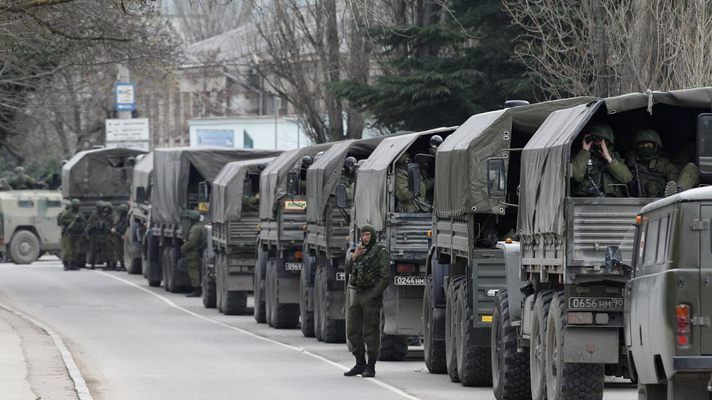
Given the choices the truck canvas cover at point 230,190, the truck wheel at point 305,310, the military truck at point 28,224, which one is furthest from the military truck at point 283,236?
the military truck at point 28,224

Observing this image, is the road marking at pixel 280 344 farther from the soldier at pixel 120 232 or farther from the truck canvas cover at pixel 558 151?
the soldier at pixel 120 232

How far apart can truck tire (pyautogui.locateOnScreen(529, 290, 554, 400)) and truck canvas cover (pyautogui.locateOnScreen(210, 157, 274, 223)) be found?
1813 cm

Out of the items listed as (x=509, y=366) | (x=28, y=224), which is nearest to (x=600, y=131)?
(x=509, y=366)

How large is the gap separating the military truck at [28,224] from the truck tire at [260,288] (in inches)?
898

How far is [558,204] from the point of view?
51.0 ft

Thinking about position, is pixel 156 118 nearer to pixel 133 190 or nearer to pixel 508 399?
pixel 133 190

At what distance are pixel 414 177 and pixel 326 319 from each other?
17.0 ft

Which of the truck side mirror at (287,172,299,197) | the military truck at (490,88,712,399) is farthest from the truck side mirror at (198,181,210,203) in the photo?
the military truck at (490,88,712,399)

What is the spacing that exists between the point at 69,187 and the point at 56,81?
12.2 m

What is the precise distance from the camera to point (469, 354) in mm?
19141

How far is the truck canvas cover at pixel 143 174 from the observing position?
149ft

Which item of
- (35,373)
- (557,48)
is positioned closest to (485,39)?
(557,48)

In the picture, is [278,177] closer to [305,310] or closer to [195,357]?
[305,310]

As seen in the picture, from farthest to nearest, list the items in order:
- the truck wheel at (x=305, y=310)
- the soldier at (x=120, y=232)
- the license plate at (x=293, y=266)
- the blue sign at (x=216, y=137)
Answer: the blue sign at (x=216, y=137) → the soldier at (x=120, y=232) → the license plate at (x=293, y=266) → the truck wheel at (x=305, y=310)
